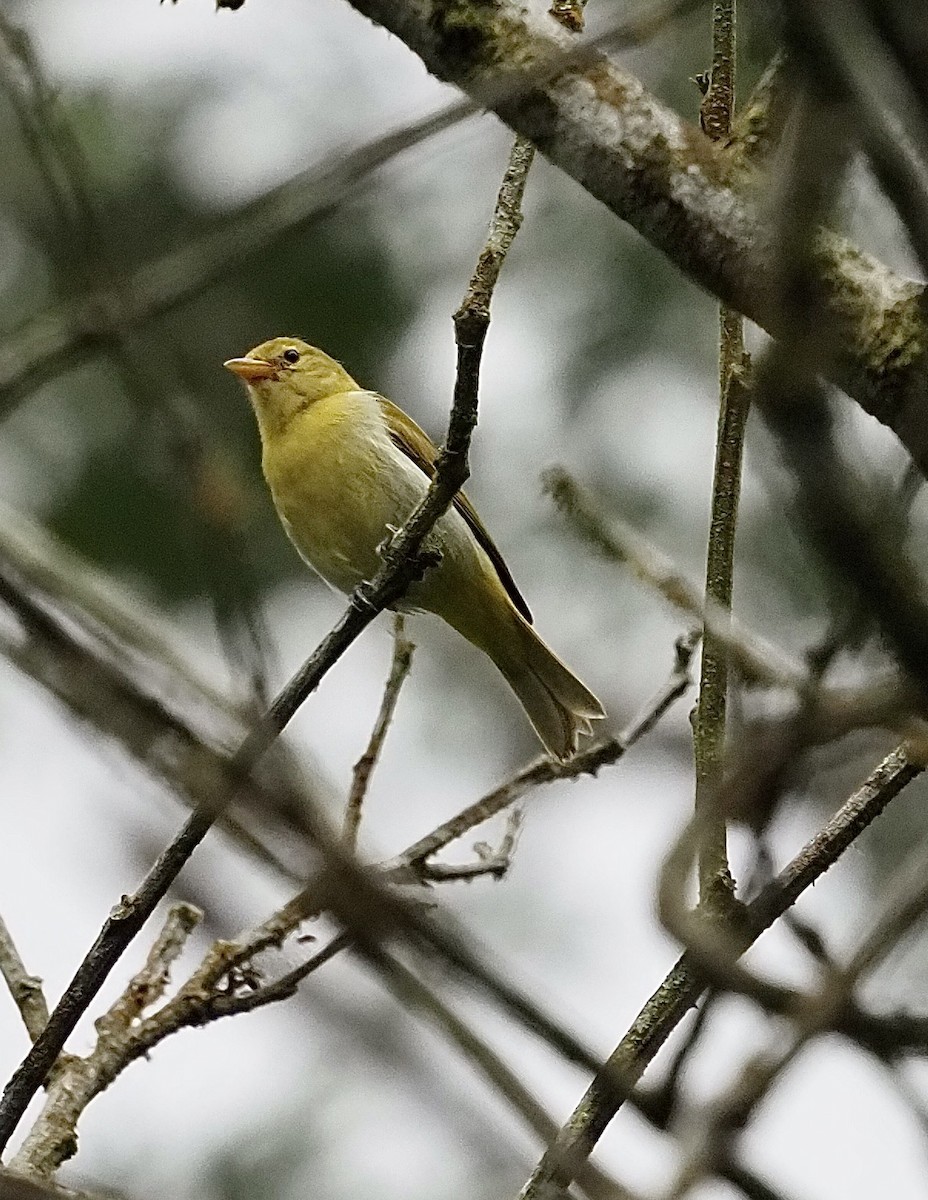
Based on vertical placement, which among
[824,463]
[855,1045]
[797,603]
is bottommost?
[855,1045]

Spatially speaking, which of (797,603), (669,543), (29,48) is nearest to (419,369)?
(669,543)

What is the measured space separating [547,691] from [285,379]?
1.41 meters

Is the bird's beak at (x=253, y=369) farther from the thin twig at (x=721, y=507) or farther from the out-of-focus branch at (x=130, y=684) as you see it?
the out-of-focus branch at (x=130, y=684)

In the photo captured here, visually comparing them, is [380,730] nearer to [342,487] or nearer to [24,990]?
[24,990]

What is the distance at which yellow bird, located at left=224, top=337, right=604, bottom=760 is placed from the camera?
5500mm

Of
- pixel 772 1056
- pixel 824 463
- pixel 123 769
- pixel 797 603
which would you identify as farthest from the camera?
pixel 797 603

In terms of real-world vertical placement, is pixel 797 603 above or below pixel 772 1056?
above

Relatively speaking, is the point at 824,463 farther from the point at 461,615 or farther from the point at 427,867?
the point at 461,615

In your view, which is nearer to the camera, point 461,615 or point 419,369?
point 461,615

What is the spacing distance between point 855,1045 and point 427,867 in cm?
255

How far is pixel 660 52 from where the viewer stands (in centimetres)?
398

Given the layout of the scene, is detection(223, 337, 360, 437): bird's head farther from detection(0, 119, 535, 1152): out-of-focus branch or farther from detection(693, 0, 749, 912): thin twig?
detection(693, 0, 749, 912): thin twig

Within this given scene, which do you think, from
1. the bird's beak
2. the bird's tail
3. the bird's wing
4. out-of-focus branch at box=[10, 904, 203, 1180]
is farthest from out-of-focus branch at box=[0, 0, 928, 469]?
the bird's beak

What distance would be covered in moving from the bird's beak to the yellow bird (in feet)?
0.99
